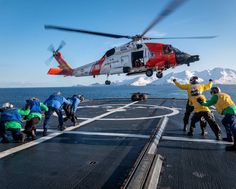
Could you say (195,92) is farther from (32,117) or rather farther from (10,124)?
(10,124)

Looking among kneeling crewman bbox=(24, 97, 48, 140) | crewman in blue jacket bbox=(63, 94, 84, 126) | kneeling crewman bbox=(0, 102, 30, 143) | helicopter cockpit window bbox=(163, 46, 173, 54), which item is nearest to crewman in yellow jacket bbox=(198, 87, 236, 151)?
crewman in blue jacket bbox=(63, 94, 84, 126)

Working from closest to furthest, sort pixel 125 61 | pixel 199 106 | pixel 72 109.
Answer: pixel 199 106 → pixel 72 109 → pixel 125 61

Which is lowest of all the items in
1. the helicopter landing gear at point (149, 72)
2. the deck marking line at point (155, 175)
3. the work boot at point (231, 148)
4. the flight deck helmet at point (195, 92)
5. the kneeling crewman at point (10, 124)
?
the work boot at point (231, 148)

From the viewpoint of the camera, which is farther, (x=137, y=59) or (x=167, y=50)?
(x=137, y=59)

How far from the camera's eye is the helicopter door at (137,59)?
2081 centimetres

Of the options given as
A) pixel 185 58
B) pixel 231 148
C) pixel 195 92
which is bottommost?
pixel 231 148

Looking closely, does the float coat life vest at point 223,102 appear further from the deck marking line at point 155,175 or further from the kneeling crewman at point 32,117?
the kneeling crewman at point 32,117

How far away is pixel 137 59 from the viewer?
68.8 ft

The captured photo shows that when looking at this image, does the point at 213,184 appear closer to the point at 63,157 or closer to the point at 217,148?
the point at 217,148

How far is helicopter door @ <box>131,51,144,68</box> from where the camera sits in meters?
20.8

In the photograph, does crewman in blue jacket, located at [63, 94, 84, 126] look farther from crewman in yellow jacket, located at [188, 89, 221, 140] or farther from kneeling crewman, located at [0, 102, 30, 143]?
crewman in yellow jacket, located at [188, 89, 221, 140]

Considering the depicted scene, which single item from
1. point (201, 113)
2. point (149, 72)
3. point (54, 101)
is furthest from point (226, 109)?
point (149, 72)

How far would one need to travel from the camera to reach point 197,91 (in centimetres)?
934

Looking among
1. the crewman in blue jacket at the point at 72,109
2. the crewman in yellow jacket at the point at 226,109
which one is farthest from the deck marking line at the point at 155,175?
the crewman in blue jacket at the point at 72,109
